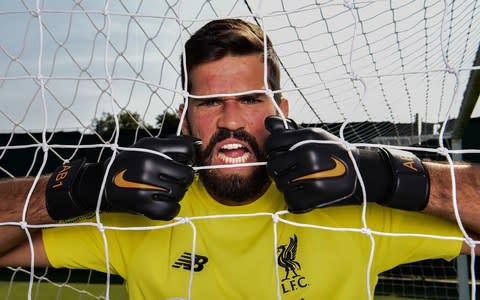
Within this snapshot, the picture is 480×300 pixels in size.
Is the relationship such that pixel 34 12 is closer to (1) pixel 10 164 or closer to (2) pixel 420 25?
(2) pixel 420 25

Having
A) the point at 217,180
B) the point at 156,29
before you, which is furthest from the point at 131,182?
the point at 156,29

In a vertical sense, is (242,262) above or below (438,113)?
below

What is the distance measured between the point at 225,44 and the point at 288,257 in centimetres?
48

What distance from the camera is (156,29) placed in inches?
67.7

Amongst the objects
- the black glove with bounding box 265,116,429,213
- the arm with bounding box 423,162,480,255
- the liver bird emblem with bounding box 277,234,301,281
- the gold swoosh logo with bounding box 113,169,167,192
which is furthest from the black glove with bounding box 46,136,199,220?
the arm with bounding box 423,162,480,255

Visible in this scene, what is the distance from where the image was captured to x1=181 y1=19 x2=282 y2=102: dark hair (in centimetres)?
120

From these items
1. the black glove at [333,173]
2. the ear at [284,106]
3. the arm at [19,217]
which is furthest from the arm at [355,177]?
the arm at [19,217]

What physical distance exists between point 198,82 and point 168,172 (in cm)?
36

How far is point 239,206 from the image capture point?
1.21 m

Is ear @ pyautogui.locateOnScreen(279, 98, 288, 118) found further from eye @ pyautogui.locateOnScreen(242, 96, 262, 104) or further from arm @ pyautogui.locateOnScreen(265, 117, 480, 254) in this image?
arm @ pyautogui.locateOnScreen(265, 117, 480, 254)

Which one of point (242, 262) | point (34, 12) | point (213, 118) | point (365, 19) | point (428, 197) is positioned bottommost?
point (242, 262)

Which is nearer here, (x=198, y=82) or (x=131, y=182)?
(x=131, y=182)

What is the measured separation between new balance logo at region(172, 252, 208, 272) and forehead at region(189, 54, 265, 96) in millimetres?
349

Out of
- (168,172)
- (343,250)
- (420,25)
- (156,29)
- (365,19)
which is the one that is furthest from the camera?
(420,25)
